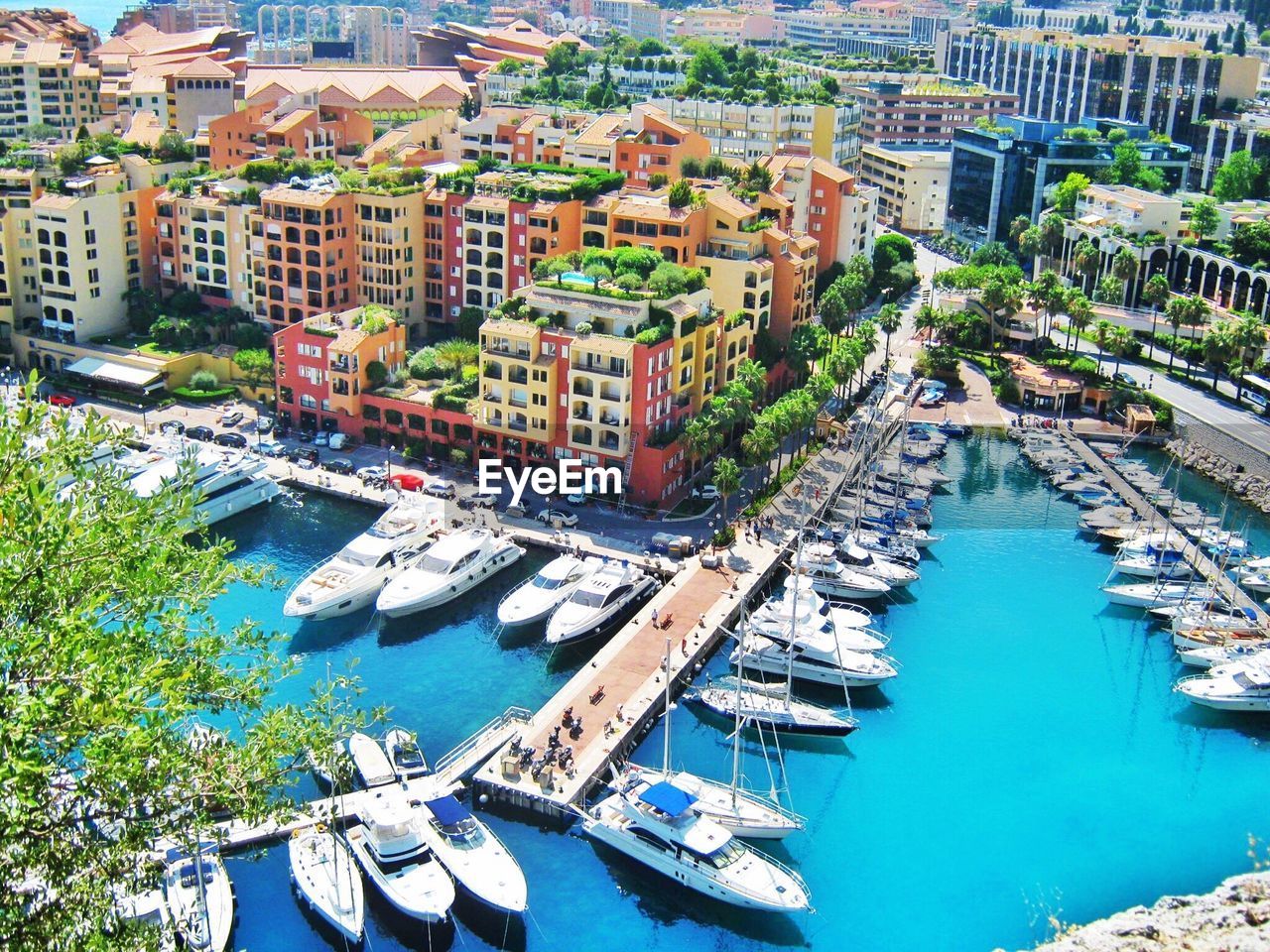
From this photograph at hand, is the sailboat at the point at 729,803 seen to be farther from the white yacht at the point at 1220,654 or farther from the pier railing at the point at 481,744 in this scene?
the white yacht at the point at 1220,654

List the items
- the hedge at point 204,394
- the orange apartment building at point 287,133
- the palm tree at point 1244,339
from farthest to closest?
the orange apartment building at point 287,133, the palm tree at point 1244,339, the hedge at point 204,394

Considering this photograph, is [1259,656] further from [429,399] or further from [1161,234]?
[1161,234]

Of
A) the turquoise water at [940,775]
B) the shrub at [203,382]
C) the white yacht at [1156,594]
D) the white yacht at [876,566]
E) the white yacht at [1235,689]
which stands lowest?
the turquoise water at [940,775]

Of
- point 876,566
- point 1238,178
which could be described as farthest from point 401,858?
point 1238,178

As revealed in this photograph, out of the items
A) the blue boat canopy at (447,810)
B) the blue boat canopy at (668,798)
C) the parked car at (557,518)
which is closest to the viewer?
the blue boat canopy at (668,798)

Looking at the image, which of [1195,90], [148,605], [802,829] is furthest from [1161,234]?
[148,605]

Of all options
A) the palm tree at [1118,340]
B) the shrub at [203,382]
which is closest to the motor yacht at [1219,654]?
the palm tree at [1118,340]

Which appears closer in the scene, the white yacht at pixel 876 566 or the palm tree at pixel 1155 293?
the white yacht at pixel 876 566

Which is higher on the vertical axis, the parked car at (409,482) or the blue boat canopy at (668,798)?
the parked car at (409,482)
